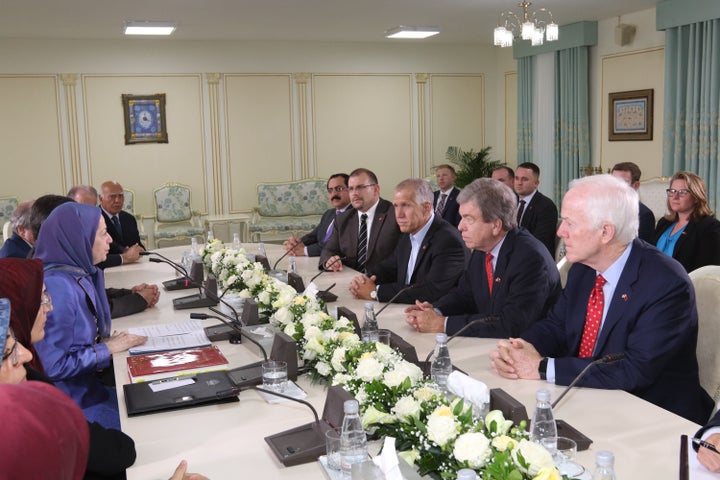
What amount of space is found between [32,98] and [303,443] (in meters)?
8.82

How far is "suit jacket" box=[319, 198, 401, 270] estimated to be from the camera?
17.2ft

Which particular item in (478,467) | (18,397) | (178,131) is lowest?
(478,467)

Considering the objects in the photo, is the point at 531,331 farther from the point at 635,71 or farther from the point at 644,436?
the point at 635,71

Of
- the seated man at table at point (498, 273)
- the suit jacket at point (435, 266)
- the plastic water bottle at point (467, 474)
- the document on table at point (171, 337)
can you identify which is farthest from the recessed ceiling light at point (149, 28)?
the plastic water bottle at point (467, 474)

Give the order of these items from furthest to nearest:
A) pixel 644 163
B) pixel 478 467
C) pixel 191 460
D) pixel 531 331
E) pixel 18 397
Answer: pixel 644 163, pixel 531 331, pixel 191 460, pixel 478 467, pixel 18 397

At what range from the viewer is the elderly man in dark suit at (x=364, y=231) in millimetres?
5242

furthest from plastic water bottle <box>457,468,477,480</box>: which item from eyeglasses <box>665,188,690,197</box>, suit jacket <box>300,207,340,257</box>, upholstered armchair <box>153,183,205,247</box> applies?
upholstered armchair <box>153,183,205,247</box>

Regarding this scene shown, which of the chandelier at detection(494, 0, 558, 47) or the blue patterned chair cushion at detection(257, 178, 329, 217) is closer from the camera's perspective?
the chandelier at detection(494, 0, 558, 47)

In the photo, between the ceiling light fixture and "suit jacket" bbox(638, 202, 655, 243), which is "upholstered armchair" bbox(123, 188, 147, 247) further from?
"suit jacket" bbox(638, 202, 655, 243)

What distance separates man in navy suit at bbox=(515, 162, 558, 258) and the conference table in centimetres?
413

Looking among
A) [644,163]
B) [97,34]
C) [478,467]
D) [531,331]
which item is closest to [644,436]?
[478,467]

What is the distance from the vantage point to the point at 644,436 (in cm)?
204

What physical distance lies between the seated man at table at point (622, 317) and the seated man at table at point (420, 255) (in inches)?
52.6

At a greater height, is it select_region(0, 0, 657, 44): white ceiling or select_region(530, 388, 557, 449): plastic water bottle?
select_region(0, 0, 657, 44): white ceiling
